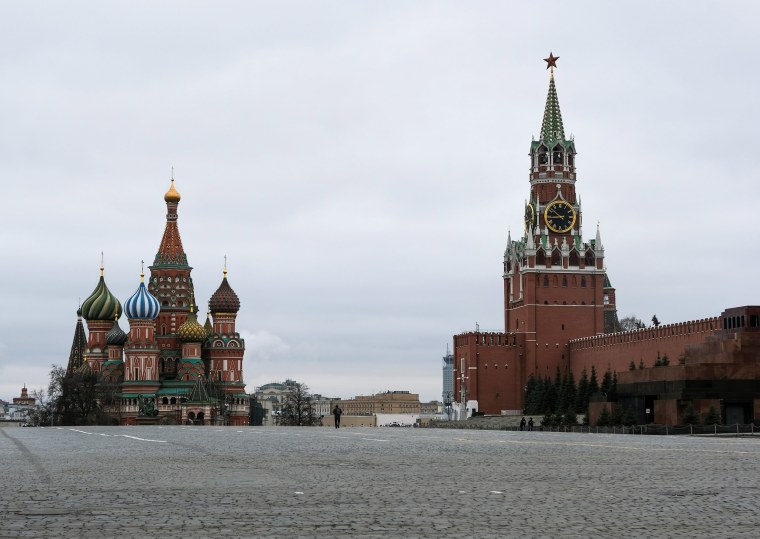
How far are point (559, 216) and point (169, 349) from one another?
35.7 metres

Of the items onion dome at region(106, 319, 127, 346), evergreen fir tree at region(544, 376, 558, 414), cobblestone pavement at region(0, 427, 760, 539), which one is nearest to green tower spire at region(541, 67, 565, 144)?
evergreen fir tree at region(544, 376, 558, 414)

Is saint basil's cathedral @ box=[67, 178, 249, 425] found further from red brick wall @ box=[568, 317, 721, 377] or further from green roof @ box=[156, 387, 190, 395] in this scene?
red brick wall @ box=[568, 317, 721, 377]

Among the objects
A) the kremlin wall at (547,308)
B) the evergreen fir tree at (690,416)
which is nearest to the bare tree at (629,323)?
the kremlin wall at (547,308)

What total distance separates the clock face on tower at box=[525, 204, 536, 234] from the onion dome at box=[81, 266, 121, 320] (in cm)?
3798

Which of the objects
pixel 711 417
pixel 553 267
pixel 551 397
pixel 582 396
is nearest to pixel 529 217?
pixel 553 267

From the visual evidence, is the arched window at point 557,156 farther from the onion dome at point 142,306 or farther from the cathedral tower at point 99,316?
the cathedral tower at point 99,316

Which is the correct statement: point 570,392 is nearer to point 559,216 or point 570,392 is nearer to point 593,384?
point 593,384

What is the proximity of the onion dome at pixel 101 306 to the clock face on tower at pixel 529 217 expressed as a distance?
37984 mm

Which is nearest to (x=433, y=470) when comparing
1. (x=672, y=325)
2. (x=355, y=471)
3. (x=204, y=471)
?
(x=355, y=471)

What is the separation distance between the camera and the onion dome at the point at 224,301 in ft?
375

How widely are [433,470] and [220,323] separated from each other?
10010 centimetres

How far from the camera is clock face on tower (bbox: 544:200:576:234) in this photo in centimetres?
10912

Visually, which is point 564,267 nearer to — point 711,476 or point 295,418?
point 295,418

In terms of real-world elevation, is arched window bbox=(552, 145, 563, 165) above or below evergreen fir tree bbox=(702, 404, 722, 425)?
above
